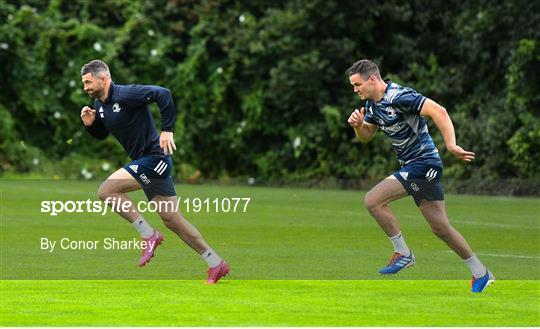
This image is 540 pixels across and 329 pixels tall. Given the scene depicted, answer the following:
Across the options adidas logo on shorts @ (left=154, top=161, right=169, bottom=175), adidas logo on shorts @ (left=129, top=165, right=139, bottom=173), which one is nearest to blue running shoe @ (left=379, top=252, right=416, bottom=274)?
adidas logo on shorts @ (left=154, top=161, right=169, bottom=175)

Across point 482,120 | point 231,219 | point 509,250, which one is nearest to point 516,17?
point 482,120

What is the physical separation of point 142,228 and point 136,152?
2.29 ft

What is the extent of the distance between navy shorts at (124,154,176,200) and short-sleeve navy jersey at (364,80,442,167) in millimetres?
1866

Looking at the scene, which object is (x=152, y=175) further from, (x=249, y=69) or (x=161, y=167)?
(x=249, y=69)

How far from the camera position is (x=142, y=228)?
11305mm

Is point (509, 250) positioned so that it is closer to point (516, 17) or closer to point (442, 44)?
point (516, 17)

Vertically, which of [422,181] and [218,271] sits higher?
[422,181]

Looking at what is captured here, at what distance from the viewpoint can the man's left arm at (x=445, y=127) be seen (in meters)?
9.80

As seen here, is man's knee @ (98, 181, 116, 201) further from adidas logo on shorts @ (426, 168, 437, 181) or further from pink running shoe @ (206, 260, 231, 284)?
adidas logo on shorts @ (426, 168, 437, 181)

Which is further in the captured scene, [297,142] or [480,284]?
[297,142]

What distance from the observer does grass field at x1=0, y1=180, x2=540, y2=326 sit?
9.15 m

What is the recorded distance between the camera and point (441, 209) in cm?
1051

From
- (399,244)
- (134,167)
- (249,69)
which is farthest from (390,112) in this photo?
(249,69)

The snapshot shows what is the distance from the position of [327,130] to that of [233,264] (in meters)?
13.2
